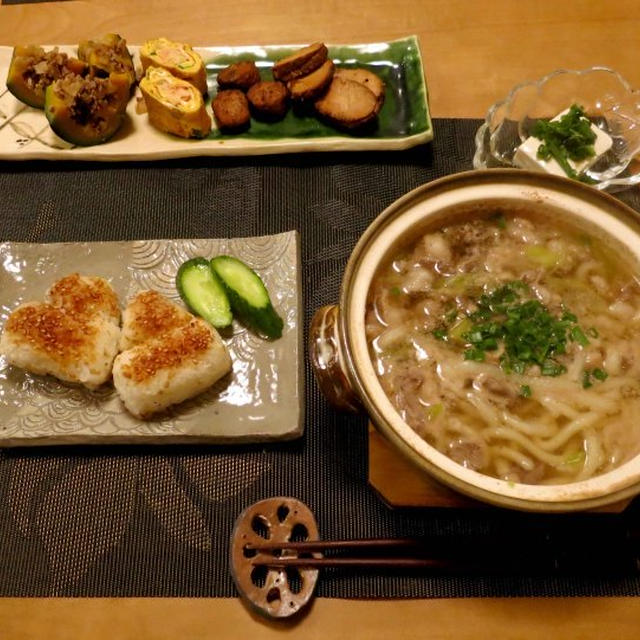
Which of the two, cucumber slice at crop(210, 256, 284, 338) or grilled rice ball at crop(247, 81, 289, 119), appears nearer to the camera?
cucumber slice at crop(210, 256, 284, 338)

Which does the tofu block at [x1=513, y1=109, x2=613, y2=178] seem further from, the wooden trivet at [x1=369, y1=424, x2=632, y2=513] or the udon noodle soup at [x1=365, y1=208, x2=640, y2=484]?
the wooden trivet at [x1=369, y1=424, x2=632, y2=513]

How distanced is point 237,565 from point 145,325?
748 mm

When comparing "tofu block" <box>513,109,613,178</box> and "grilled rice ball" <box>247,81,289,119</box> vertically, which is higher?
"grilled rice ball" <box>247,81,289,119</box>

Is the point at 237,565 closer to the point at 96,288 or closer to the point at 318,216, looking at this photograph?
the point at 96,288

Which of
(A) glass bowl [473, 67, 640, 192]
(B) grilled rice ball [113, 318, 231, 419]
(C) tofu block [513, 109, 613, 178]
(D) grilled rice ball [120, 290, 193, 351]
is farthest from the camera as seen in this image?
(A) glass bowl [473, 67, 640, 192]

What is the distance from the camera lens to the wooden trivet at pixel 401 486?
1513 millimetres

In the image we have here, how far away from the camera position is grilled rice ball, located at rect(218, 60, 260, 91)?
2.36m

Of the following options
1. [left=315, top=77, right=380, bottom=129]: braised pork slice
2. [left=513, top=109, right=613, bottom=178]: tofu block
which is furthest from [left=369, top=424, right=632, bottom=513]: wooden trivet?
[left=315, top=77, right=380, bottom=129]: braised pork slice

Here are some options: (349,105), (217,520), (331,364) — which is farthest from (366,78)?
(217,520)

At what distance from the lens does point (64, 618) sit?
1554 mm

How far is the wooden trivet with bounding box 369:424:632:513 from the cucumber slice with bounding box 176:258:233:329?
2.04 feet

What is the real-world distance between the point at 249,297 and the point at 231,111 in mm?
876

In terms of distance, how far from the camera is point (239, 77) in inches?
92.9

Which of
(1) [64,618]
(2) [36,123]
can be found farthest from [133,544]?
(2) [36,123]
